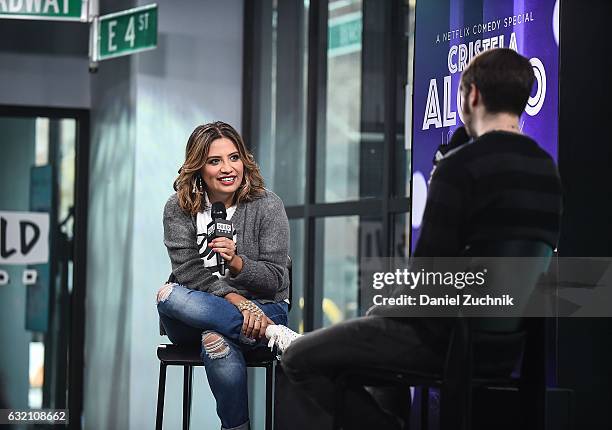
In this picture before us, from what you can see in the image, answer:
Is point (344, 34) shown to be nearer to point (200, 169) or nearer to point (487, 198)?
point (200, 169)

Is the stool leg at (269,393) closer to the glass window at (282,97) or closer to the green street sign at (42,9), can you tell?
the glass window at (282,97)

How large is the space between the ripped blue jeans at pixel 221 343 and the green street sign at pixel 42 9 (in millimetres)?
2035

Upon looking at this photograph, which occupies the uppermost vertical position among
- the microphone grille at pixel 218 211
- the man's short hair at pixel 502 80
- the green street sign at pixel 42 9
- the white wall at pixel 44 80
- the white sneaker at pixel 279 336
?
the green street sign at pixel 42 9

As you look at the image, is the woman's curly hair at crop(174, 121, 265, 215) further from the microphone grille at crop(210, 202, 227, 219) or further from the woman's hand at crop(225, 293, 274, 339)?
the woman's hand at crop(225, 293, 274, 339)

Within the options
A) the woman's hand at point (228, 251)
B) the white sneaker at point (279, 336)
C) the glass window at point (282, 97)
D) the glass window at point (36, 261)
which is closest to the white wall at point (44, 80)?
the glass window at point (36, 261)

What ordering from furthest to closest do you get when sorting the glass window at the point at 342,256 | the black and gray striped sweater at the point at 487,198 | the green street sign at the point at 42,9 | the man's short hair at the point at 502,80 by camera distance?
the green street sign at the point at 42,9 → the glass window at the point at 342,256 → the man's short hair at the point at 502,80 → the black and gray striped sweater at the point at 487,198

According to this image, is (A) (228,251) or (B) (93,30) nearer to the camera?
(A) (228,251)

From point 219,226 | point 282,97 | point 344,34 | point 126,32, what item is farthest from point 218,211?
point 282,97

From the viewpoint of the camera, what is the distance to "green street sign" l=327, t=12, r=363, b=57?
4605mm

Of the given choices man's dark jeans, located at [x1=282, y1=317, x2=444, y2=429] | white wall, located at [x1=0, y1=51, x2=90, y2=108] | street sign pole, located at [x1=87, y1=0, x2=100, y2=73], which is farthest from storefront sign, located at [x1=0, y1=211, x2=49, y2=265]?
man's dark jeans, located at [x1=282, y1=317, x2=444, y2=429]

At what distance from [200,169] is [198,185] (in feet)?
0.18

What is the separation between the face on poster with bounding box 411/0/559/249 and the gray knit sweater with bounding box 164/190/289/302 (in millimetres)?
459

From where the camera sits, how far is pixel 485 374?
2275mm

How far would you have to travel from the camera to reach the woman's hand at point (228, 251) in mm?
3111
